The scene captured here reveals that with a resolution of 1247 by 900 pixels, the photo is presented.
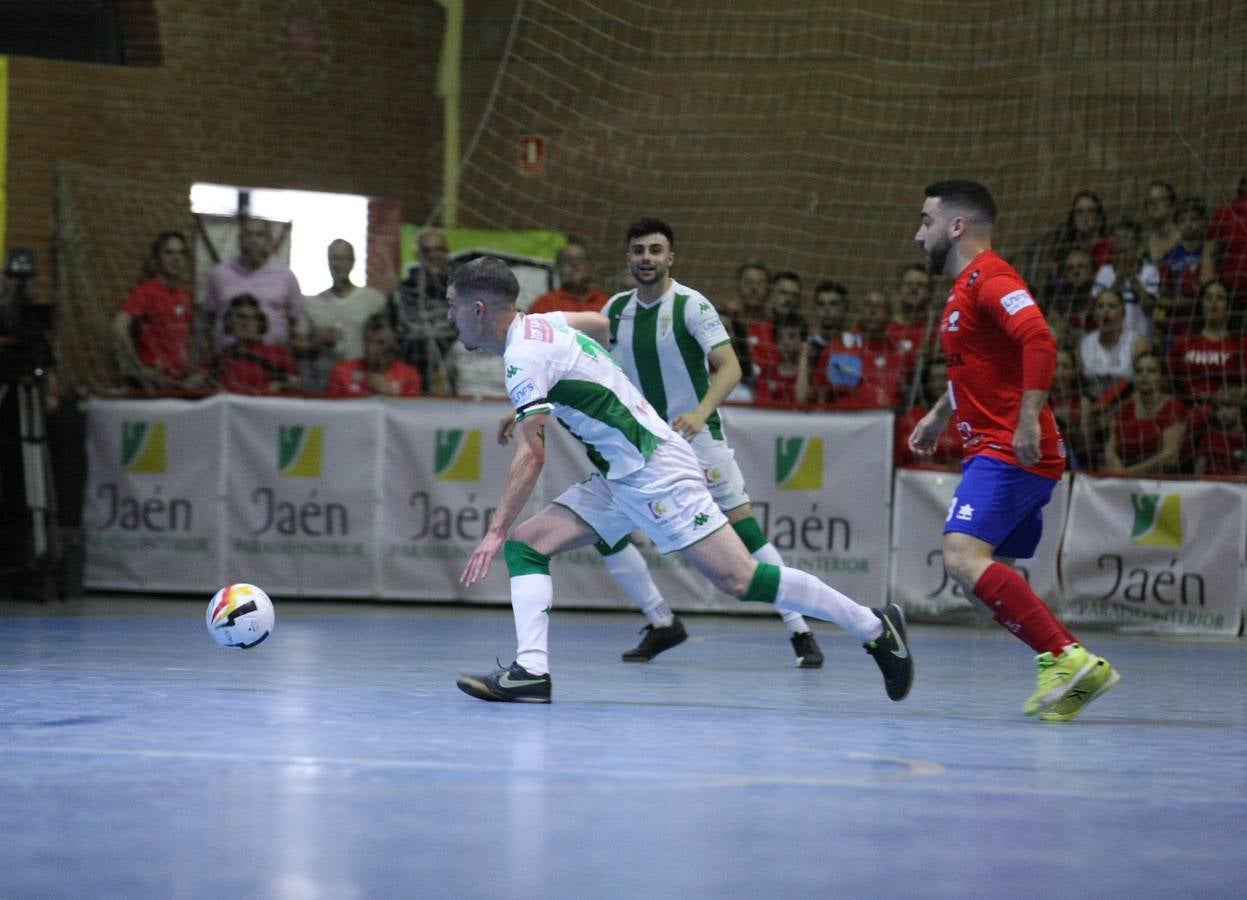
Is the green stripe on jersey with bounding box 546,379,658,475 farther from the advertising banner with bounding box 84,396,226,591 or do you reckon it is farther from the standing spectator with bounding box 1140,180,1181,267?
the standing spectator with bounding box 1140,180,1181,267

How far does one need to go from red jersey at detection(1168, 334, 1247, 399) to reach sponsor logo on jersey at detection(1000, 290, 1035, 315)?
21.4ft

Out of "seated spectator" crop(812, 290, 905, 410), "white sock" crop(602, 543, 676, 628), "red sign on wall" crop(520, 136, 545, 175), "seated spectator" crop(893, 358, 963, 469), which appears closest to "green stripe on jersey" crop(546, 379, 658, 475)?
"white sock" crop(602, 543, 676, 628)

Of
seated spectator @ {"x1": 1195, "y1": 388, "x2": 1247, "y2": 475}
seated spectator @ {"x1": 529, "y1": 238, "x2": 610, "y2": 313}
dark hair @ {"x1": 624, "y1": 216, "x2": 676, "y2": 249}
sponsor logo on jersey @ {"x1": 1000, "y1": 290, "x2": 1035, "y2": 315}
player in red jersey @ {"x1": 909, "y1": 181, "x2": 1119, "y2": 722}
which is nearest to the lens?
sponsor logo on jersey @ {"x1": 1000, "y1": 290, "x2": 1035, "y2": 315}

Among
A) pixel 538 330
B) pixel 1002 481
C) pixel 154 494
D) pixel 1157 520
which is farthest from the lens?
pixel 154 494

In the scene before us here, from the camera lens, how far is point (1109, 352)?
41.6ft

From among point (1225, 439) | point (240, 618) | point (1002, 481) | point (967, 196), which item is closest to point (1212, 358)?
point (1225, 439)

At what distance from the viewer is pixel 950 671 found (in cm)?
880

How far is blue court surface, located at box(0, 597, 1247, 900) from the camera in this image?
3.67 meters

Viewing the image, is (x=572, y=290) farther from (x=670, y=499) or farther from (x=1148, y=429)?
(x=670, y=499)

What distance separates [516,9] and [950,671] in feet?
33.3

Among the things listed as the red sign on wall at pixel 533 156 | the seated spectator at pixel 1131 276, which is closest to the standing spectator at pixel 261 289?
the red sign on wall at pixel 533 156

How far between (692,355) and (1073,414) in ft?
15.4

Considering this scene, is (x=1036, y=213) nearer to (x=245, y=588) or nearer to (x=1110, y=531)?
(x=1110, y=531)

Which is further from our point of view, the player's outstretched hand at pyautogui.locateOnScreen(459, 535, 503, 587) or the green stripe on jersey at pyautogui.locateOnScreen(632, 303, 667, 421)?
the green stripe on jersey at pyautogui.locateOnScreen(632, 303, 667, 421)
